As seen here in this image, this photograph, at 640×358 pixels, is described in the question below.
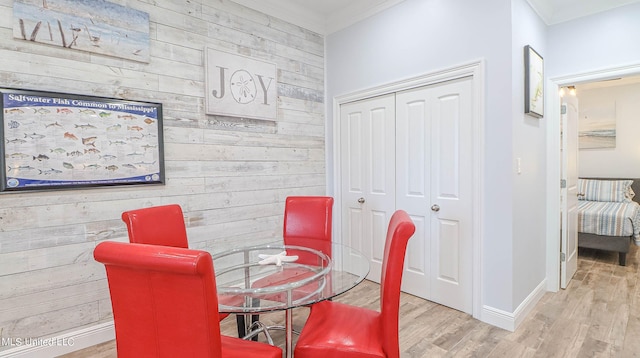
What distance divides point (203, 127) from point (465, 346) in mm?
2619

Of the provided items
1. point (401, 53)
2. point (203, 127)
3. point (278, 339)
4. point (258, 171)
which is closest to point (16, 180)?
point (203, 127)

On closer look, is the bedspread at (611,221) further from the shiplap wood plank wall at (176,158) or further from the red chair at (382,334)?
the red chair at (382,334)

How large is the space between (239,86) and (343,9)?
4.76ft

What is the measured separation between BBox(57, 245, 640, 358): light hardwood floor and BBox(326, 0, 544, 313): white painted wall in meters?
0.23

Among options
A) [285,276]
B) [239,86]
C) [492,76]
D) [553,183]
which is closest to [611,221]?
[553,183]

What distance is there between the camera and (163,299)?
93 cm

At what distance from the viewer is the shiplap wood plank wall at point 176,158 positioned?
1992mm

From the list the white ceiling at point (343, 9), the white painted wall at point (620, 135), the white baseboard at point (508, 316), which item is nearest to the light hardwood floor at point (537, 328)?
the white baseboard at point (508, 316)

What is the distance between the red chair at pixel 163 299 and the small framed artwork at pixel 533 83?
8.75 feet

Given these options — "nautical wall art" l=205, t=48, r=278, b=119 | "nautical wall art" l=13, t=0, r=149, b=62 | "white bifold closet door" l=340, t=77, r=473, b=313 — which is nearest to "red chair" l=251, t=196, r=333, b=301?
"white bifold closet door" l=340, t=77, r=473, b=313

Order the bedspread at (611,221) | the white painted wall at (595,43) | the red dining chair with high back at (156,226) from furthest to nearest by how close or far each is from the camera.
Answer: the bedspread at (611,221) < the white painted wall at (595,43) < the red dining chair with high back at (156,226)

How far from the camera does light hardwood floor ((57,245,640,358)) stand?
209cm

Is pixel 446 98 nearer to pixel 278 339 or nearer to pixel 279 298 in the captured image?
pixel 279 298

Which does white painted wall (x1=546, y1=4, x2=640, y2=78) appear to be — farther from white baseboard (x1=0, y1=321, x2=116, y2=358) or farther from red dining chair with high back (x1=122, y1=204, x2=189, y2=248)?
white baseboard (x1=0, y1=321, x2=116, y2=358)
